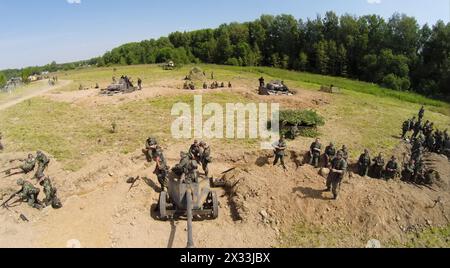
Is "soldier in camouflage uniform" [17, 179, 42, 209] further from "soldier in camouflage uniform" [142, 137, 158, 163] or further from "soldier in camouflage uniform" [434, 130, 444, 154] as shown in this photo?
"soldier in camouflage uniform" [434, 130, 444, 154]

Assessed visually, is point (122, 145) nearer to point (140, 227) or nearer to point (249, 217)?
point (140, 227)

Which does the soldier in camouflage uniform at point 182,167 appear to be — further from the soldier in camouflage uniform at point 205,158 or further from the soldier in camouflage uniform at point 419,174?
the soldier in camouflage uniform at point 419,174

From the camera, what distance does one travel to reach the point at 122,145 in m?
19.2

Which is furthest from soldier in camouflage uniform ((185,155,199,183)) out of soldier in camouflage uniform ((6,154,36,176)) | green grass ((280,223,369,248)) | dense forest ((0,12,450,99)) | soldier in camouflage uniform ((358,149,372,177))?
dense forest ((0,12,450,99))

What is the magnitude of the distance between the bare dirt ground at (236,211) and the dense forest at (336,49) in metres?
44.6

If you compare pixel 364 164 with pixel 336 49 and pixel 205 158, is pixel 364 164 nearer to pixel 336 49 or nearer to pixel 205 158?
pixel 205 158

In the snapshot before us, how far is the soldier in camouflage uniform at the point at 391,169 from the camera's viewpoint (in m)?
15.6

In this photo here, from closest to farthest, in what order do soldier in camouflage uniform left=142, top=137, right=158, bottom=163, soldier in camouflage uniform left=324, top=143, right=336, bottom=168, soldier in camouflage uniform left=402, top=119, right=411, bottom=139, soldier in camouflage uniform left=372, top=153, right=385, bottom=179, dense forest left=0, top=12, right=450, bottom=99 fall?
soldier in camouflage uniform left=372, top=153, right=385, bottom=179, soldier in camouflage uniform left=324, top=143, right=336, bottom=168, soldier in camouflage uniform left=142, top=137, right=158, bottom=163, soldier in camouflage uniform left=402, top=119, right=411, bottom=139, dense forest left=0, top=12, right=450, bottom=99

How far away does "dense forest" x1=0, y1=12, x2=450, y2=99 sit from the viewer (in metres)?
58.3

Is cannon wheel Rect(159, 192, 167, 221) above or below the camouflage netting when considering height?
below

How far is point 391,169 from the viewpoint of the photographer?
1570 cm

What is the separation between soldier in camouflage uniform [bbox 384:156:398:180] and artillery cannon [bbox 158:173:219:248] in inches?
308

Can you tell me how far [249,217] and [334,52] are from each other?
6014cm

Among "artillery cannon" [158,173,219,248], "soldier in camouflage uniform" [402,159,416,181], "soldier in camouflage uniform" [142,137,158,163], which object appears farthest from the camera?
"soldier in camouflage uniform" [142,137,158,163]
